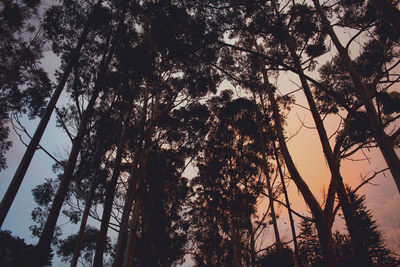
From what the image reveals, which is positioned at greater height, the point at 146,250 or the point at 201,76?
the point at 201,76

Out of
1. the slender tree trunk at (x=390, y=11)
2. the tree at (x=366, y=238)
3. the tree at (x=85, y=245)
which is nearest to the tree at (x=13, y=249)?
the tree at (x=85, y=245)

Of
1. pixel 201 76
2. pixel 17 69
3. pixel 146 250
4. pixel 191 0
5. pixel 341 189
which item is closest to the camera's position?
pixel 341 189

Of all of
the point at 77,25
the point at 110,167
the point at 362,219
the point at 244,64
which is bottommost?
the point at 362,219

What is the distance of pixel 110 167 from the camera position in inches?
462

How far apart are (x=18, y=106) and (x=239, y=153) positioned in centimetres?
1248

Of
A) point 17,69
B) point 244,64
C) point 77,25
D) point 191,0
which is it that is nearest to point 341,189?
point 191,0

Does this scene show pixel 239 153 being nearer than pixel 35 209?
No

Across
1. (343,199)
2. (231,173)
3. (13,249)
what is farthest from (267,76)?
(13,249)

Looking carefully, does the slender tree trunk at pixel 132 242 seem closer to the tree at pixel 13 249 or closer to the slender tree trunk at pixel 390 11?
the slender tree trunk at pixel 390 11

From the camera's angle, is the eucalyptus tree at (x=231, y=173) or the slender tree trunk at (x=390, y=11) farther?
the eucalyptus tree at (x=231, y=173)

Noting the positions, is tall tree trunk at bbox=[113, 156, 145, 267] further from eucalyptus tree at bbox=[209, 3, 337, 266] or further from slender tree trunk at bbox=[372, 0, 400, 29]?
slender tree trunk at bbox=[372, 0, 400, 29]

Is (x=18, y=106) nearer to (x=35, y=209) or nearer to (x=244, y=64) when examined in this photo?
(x=35, y=209)

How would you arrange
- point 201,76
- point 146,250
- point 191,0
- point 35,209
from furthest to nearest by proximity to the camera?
point 146,250 → point 35,209 → point 201,76 → point 191,0

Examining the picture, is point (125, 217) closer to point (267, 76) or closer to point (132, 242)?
point (132, 242)
